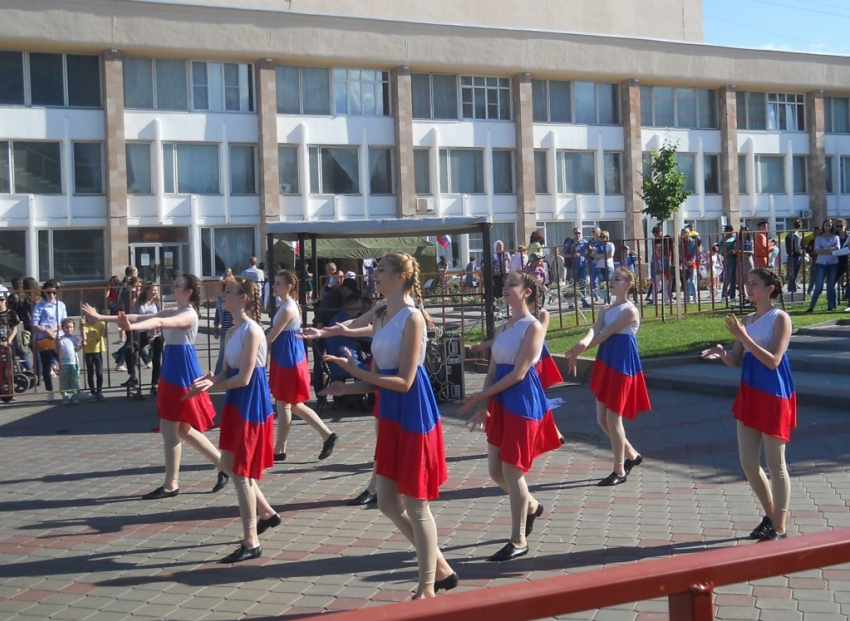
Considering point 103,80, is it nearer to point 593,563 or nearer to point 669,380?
point 669,380

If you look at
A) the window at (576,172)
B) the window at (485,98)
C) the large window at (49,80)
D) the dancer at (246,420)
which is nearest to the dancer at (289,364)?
the dancer at (246,420)

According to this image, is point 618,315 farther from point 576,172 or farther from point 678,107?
point 678,107

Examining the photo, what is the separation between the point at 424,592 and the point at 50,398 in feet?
38.9

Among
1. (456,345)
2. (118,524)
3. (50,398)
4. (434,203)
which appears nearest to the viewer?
(118,524)

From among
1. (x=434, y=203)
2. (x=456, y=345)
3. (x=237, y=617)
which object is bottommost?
(x=237, y=617)

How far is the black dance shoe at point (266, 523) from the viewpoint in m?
7.17

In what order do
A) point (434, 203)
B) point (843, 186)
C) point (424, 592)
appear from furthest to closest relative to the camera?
point (843, 186) → point (434, 203) → point (424, 592)

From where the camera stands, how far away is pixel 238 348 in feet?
22.8

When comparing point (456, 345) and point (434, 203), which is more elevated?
point (434, 203)

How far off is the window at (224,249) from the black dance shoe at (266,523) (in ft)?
103

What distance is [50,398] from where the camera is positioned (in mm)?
15719

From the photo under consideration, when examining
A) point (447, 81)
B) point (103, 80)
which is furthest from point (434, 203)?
point (103, 80)

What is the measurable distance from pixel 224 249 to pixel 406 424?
33450mm

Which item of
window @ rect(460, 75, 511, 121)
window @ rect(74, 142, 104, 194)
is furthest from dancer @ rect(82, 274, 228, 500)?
window @ rect(460, 75, 511, 121)
